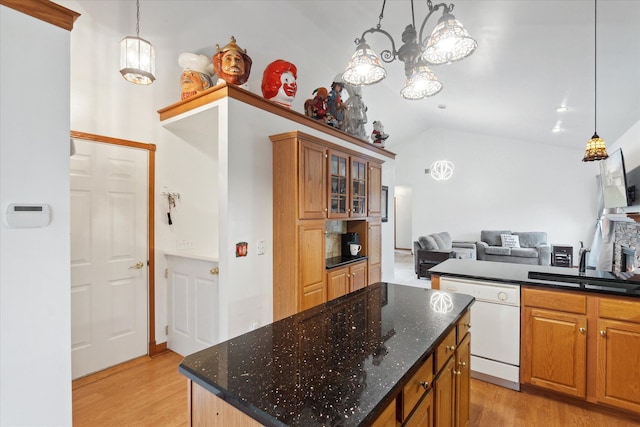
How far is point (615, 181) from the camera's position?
4.04 meters

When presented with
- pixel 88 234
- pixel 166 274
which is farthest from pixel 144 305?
pixel 88 234

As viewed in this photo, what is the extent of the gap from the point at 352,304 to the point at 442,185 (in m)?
7.81

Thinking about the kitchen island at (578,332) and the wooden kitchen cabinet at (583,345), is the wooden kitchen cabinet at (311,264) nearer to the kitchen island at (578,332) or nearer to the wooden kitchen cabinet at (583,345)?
the kitchen island at (578,332)

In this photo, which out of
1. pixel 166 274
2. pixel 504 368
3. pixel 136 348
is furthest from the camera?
pixel 166 274

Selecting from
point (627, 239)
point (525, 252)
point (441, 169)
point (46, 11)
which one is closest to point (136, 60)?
point (46, 11)

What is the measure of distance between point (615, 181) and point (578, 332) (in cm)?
324

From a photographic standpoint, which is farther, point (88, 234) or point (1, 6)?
point (88, 234)

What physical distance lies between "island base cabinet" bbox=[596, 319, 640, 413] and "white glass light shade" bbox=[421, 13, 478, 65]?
1968mm

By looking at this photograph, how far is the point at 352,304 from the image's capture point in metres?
1.69

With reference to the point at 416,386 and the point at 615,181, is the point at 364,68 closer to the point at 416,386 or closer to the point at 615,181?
the point at 416,386

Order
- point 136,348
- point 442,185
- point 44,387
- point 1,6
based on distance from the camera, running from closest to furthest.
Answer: point 1,6 < point 44,387 < point 136,348 < point 442,185

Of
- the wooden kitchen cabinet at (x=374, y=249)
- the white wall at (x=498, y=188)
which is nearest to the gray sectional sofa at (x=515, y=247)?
A: the white wall at (x=498, y=188)

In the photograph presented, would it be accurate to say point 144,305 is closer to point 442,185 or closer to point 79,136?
point 79,136

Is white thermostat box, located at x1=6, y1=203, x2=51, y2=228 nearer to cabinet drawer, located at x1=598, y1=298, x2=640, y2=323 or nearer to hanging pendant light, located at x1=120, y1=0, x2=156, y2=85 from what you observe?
hanging pendant light, located at x1=120, y1=0, x2=156, y2=85
